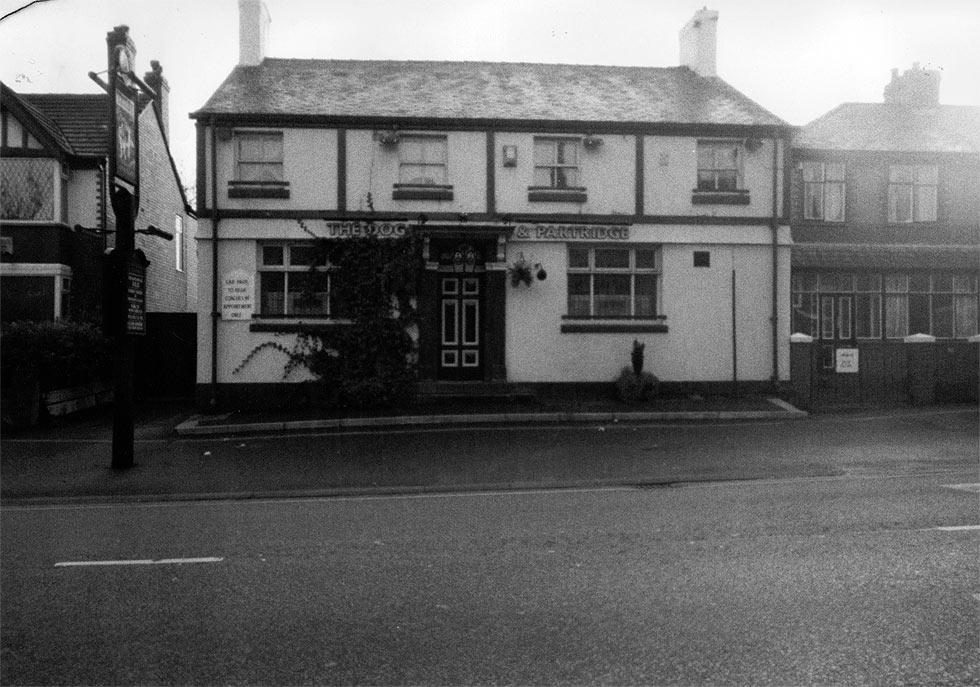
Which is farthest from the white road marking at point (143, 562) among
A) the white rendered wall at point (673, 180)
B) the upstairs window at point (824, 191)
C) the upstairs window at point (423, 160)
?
the upstairs window at point (824, 191)

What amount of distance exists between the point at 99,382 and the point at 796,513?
625 inches

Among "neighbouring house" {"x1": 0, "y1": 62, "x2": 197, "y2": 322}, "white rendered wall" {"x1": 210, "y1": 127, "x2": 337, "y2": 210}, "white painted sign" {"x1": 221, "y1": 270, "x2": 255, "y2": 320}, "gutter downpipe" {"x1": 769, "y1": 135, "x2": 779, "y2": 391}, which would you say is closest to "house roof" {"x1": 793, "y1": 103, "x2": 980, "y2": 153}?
"gutter downpipe" {"x1": 769, "y1": 135, "x2": 779, "y2": 391}

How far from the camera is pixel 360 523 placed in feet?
26.7

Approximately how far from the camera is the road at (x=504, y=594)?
4.43m

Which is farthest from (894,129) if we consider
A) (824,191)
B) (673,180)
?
(673,180)

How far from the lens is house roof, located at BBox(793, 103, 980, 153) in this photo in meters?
23.2

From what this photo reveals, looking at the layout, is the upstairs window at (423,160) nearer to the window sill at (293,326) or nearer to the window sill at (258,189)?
the window sill at (258,189)

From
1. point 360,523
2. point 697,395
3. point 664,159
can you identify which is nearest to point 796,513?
point 360,523

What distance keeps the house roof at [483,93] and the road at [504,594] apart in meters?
12.8

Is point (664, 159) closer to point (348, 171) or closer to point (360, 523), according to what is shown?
point (348, 171)

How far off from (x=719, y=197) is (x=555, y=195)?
3.82 metres

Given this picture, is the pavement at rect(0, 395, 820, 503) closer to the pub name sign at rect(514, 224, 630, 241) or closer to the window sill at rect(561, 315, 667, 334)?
the window sill at rect(561, 315, 667, 334)

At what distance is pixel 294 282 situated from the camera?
760 inches

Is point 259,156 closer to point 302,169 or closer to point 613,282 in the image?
point 302,169
